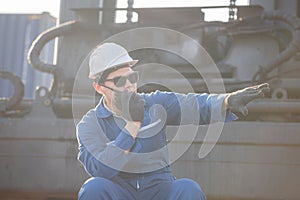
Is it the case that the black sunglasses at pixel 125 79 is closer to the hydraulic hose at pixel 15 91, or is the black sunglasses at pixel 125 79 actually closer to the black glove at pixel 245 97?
the black glove at pixel 245 97

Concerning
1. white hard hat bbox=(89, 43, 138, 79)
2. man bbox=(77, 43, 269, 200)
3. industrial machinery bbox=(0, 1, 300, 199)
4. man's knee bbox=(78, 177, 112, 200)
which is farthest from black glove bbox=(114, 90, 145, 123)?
industrial machinery bbox=(0, 1, 300, 199)

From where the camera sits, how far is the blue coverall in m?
2.38

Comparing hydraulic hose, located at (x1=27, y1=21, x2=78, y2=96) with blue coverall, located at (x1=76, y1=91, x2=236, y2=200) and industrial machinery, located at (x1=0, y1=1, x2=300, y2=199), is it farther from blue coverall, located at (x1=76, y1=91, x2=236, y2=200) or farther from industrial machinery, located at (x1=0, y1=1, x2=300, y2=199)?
blue coverall, located at (x1=76, y1=91, x2=236, y2=200)

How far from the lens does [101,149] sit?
7.97 ft

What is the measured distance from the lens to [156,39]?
477cm

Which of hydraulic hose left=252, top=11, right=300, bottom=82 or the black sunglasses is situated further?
A: hydraulic hose left=252, top=11, right=300, bottom=82

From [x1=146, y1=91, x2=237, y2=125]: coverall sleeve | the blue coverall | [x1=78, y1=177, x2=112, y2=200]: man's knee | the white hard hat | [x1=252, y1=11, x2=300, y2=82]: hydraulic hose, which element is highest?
[x1=252, y1=11, x2=300, y2=82]: hydraulic hose

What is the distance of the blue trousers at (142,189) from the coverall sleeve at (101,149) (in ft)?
0.17

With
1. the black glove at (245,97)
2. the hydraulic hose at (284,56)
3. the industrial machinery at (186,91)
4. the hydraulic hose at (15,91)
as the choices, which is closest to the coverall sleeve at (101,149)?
the black glove at (245,97)

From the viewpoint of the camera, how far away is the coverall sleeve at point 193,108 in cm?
242

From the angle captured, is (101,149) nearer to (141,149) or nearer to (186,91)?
(141,149)

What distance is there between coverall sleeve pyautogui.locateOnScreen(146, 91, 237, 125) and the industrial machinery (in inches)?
50.8

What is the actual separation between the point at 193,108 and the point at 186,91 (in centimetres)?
186

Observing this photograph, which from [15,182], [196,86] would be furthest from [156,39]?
[15,182]
